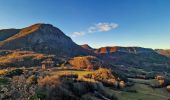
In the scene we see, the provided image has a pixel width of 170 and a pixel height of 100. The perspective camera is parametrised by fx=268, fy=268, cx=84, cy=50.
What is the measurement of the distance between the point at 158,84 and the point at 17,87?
117m

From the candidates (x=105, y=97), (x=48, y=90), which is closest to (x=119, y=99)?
(x=105, y=97)

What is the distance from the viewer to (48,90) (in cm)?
5556

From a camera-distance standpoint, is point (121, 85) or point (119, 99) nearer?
point (119, 99)

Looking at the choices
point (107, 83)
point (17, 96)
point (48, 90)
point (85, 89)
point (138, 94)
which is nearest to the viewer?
point (17, 96)

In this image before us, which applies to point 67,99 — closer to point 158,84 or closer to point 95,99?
point 95,99

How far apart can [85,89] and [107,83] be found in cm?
3033

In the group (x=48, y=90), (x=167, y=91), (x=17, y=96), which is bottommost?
(x=167, y=91)

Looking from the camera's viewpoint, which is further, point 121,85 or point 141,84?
point 141,84

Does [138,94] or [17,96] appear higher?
[17,96]

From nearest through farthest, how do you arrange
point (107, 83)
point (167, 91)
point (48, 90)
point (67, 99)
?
point (48, 90)
point (67, 99)
point (107, 83)
point (167, 91)

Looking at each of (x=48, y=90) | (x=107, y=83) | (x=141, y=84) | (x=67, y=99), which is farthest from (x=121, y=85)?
(x=48, y=90)

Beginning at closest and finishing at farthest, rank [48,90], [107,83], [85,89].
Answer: [48,90] → [85,89] → [107,83]

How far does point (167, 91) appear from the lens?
117688 mm

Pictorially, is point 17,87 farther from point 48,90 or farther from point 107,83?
point 107,83
